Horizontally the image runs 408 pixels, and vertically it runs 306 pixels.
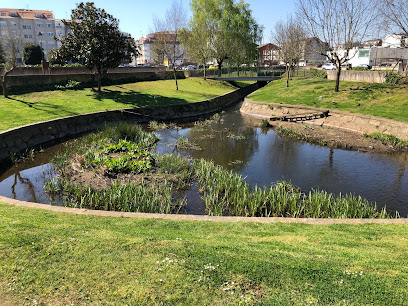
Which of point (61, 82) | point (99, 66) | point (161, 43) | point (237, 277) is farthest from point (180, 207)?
point (161, 43)

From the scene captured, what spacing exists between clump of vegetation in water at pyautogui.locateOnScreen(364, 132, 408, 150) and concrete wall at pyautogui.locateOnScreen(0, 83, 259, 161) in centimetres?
1639

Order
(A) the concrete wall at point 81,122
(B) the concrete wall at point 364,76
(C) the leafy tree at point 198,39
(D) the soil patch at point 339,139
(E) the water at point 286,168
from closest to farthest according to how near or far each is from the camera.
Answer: (E) the water at point 286,168, (A) the concrete wall at point 81,122, (D) the soil patch at point 339,139, (B) the concrete wall at point 364,76, (C) the leafy tree at point 198,39

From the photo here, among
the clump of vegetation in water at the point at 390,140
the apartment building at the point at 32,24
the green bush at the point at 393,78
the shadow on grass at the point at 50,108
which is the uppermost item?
the apartment building at the point at 32,24

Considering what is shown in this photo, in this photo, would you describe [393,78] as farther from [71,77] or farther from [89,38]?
[71,77]

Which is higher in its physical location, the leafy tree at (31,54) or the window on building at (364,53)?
the window on building at (364,53)

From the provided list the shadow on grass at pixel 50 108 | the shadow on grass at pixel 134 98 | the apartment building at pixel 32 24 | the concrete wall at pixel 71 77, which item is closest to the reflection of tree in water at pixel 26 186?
the shadow on grass at pixel 50 108

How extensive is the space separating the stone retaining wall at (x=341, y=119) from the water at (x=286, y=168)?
353cm

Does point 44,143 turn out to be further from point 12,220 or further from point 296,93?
point 296,93

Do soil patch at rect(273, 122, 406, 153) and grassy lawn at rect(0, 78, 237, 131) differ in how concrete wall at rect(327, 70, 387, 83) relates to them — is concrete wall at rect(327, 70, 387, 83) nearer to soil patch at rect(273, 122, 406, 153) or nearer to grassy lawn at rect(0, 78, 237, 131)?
soil patch at rect(273, 122, 406, 153)

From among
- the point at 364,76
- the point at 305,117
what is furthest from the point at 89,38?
the point at 364,76

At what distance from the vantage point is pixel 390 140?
1833cm

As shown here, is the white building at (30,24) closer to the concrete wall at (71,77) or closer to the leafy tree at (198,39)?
the leafy tree at (198,39)

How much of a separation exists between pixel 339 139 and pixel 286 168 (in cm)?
673

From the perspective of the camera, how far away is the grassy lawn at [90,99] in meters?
21.2
